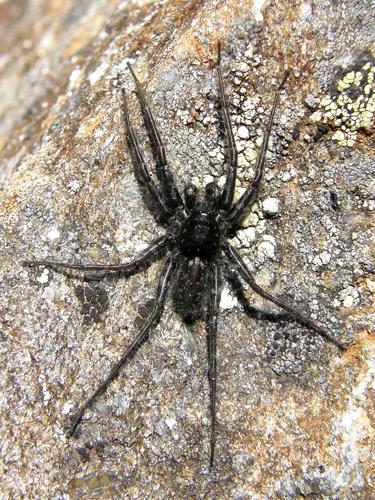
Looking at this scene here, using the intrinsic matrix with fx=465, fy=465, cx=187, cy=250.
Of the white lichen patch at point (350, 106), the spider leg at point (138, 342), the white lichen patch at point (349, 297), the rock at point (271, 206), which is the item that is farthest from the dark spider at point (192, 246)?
the white lichen patch at point (350, 106)

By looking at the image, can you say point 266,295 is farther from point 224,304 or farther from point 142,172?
point 142,172

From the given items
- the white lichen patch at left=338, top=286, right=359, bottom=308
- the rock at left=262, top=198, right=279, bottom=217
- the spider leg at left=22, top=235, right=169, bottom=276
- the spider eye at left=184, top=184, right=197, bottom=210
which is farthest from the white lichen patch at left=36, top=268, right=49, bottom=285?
the white lichen patch at left=338, top=286, right=359, bottom=308

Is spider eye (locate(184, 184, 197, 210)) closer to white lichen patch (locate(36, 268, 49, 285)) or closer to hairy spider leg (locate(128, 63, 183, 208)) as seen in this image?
hairy spider leg (locate(128, 63, 183, 208))

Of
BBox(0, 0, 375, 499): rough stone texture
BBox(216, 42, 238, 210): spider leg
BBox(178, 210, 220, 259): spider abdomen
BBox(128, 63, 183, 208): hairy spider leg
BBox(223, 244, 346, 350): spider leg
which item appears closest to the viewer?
BBox(0, 0, 375, 499): rough stone texture

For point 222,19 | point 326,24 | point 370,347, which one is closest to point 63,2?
point 222,19

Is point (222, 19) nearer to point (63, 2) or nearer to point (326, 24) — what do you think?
point (326, 24)

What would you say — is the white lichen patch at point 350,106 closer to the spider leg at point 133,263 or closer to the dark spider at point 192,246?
the dark spider at point 192,246

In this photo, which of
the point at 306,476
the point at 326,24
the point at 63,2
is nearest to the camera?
the point at 306,476
